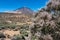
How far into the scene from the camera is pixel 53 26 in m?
9.80

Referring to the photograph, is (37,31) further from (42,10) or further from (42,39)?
(42,10)

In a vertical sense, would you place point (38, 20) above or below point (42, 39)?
above

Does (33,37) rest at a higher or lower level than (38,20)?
lower

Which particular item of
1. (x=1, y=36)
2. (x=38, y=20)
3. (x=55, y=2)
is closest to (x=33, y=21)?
(x=38, y=20)

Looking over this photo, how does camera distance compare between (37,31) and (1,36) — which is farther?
(1,36)

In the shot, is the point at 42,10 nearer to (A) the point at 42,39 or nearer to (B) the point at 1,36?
(A) the point at 42,39

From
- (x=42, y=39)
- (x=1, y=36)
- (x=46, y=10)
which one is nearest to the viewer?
(x=42, y=39)

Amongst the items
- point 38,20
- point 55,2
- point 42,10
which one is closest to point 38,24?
point 38,20

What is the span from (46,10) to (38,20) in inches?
32.1

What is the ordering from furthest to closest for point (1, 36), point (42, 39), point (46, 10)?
point (1, 36) < point (46, 10) < point (42, 39)

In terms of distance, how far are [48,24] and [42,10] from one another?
1.17m

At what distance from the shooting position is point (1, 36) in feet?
71.4

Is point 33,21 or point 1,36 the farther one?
point 1,36

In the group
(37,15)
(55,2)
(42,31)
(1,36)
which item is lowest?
(1,36)
